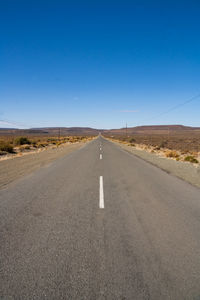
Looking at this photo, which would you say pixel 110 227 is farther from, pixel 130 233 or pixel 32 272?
pixel 32 272

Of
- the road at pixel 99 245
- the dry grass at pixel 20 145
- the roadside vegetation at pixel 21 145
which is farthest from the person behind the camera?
the dry grass at pixel 20 145

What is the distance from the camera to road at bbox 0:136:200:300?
210 cm

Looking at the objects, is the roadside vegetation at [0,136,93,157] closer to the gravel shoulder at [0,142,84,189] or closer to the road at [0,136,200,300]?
the gravel shoulder at [0,142,84,189]

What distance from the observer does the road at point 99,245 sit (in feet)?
6.89

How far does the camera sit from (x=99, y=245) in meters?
2.91

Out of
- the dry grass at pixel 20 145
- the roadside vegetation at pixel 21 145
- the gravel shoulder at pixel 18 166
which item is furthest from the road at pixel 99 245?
the dry grass at pixel 20 145

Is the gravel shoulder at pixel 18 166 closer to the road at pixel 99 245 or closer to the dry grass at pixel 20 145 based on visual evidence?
the road at pixel 99 245

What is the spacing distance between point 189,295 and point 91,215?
7.84 feet

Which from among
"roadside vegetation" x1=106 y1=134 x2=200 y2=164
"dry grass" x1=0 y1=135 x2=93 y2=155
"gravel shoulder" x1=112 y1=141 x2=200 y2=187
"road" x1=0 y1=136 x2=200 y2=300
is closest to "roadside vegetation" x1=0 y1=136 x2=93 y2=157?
"dry grass" x1=0 y1=135 x2=93 y2=155

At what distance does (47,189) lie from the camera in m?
6.00

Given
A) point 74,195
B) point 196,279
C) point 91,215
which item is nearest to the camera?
point 196,279

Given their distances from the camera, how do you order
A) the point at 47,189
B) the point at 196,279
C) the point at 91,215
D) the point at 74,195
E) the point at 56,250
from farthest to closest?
the point at 47,189 → the point at 74,195 → the point at 91,215 → the point at 56,250 → the point at 196,279

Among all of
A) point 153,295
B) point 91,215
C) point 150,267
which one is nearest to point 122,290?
point 153,295

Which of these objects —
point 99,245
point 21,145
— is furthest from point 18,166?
point 21,145
